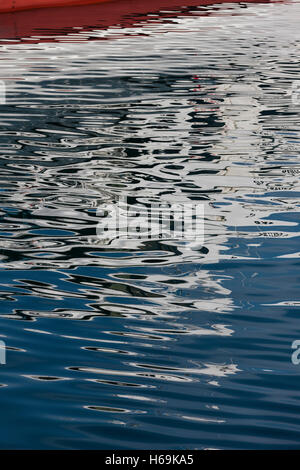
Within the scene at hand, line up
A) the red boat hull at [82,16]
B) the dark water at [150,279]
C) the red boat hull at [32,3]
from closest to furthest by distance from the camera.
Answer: the dark water at [150,279], the red boat hull at [82,16], the red boat hull at [32,3]

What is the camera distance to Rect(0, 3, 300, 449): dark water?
4074 mm

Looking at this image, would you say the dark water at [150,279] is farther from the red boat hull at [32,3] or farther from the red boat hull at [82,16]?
the red boat hull at [32,3]

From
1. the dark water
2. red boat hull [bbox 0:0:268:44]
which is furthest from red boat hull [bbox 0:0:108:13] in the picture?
the dark water

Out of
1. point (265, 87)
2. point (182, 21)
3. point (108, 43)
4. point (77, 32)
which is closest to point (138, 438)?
point (265, 87)

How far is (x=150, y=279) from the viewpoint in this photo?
5.88 m

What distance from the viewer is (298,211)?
7.43 m

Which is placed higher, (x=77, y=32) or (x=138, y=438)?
(x=77, y=32)

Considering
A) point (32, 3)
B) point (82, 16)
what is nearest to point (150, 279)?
point (82, 16)

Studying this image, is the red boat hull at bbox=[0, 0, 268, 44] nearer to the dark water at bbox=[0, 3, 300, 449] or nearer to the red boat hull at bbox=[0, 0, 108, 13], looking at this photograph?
the red boat hull at bbox=[0, 0, 108, 13]

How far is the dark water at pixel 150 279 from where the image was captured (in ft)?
13.4

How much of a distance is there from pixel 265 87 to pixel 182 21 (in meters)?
10.6

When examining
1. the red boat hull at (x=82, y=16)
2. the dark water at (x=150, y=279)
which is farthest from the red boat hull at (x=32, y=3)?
the dark water at (x=150, y=279)

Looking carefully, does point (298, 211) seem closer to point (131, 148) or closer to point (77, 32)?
point (131, 148)
